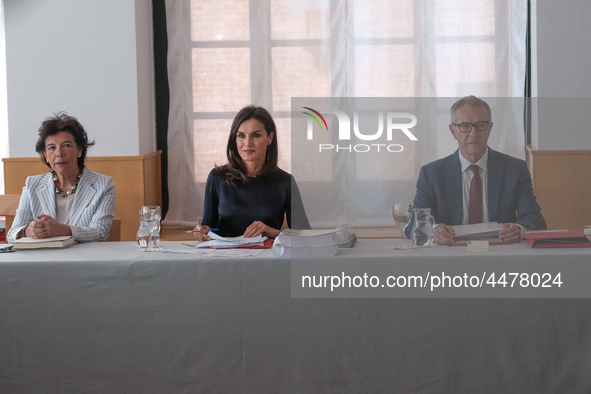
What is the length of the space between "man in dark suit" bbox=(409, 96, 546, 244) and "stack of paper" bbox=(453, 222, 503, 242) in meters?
0.21

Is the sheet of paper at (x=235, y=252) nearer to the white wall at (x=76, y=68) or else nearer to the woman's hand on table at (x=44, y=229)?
the woman's hand on table at (x=44, y=229)

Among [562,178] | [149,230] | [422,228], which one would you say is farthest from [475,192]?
[562,178]

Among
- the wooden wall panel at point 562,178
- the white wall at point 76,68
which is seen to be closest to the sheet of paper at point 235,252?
the white wall at point 76,68

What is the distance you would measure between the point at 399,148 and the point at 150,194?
207 cm

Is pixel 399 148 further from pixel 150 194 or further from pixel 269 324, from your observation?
pixel 269 324

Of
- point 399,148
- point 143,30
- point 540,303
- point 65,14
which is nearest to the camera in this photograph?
point 540,303

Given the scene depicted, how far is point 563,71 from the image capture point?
460cm

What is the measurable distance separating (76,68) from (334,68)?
6.17ft

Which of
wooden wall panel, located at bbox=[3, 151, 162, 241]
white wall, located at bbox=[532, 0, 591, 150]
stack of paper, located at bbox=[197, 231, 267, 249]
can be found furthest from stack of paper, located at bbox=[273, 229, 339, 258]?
white wall, located at bbox=[532, 0, 591, 150]

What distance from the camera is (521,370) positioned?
1.95 meters

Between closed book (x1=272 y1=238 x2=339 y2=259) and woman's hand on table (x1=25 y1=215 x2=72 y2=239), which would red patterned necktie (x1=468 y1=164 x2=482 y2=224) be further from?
woman's hand on table (x1=25 y1=215 x2=72 y2=239)

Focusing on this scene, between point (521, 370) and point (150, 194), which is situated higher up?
point (150, 194)

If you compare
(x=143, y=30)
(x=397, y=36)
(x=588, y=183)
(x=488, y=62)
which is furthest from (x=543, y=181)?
(x=143, y=30)

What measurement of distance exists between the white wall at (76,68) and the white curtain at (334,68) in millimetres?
624
